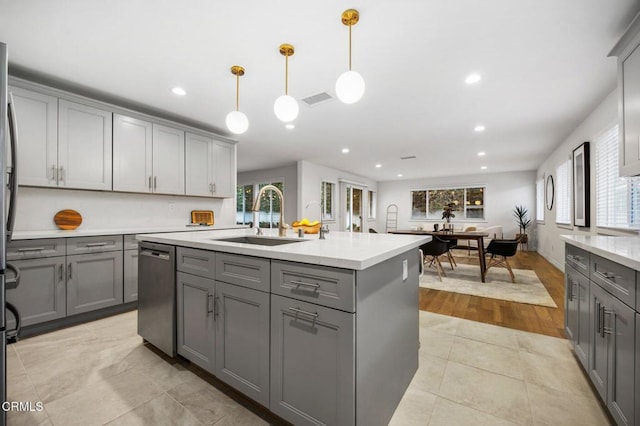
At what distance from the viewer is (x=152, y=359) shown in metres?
2.03

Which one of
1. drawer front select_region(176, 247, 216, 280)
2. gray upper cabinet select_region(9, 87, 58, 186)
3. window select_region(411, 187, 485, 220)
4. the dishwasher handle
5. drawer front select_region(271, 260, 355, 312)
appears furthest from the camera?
window select_region(411, 187, 485, 220)

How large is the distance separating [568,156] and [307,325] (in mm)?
5941

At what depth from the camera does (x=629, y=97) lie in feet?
6.25

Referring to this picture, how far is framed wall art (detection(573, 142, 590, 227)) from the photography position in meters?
3.75

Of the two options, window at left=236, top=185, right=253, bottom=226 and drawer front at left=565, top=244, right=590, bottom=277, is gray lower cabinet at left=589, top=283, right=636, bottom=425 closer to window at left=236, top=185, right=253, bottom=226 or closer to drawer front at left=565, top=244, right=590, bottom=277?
drawer front at left=565, top=244, right=590, bottom=277

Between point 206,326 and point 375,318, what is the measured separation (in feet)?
3.53

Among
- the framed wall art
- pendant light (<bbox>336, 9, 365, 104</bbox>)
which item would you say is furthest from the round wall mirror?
pendant light (<bbox>336, 9, 365, 104</bbox>)

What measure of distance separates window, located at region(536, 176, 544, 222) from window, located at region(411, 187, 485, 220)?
5.04ft

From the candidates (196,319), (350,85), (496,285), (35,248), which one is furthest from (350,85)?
(496,285)

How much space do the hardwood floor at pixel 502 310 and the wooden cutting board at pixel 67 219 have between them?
13.6 feet

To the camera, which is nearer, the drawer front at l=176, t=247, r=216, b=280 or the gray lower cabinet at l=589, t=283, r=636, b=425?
the gray lower cabinet at l=589, t=283, r=636, b=425

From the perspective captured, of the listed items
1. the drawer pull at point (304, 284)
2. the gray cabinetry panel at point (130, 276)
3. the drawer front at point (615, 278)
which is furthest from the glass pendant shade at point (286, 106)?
the gray cabinetry panel at point (130, 276)

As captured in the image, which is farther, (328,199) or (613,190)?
(328,199)

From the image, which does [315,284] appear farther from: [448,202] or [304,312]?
[448,202]
